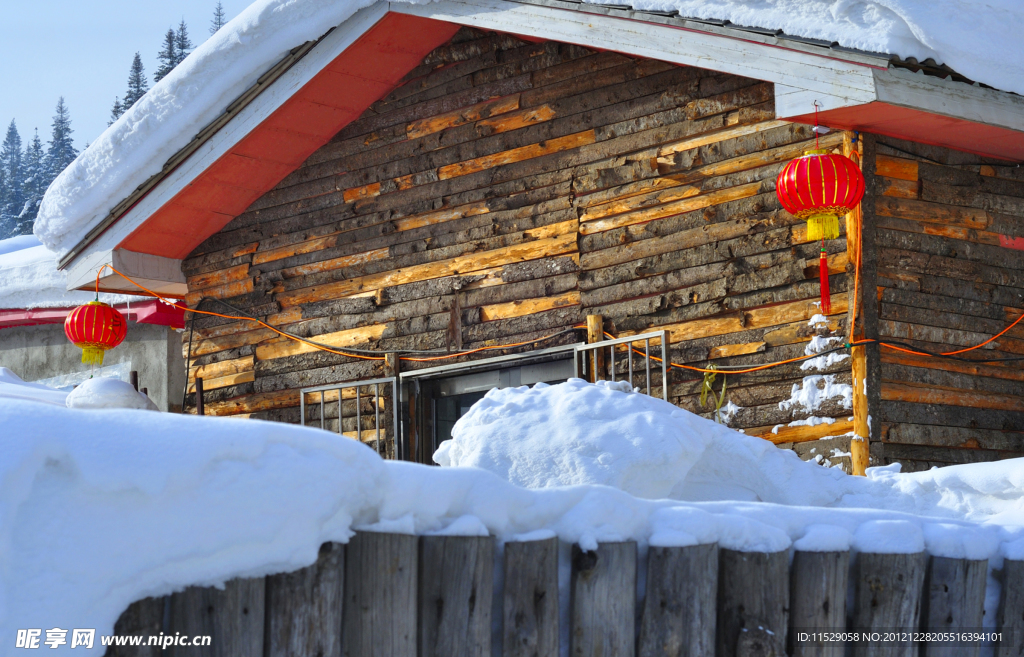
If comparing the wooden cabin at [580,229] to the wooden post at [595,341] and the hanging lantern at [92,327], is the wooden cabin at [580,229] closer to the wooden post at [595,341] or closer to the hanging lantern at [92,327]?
the wooden post at [595,341]

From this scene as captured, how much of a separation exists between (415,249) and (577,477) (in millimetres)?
4835

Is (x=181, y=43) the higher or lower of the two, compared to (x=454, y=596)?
higher

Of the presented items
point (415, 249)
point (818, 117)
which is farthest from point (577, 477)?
point (415, 249)

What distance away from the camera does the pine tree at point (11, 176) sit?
119 feet

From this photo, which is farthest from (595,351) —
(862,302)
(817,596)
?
(817,596)

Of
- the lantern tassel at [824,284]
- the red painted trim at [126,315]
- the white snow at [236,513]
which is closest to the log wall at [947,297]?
the lantern tassel at [824,284]

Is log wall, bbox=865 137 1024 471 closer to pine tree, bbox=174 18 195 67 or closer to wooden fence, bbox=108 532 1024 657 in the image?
wooden fence, bbox=108 532 1024 657

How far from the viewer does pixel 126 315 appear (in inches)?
523

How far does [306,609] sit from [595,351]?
5.32 metres

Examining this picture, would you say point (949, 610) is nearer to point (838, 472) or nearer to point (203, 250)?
point (838, 472)

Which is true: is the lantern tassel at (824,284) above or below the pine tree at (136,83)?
below

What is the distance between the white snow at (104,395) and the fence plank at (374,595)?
2.92 metres

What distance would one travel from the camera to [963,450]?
645 cm

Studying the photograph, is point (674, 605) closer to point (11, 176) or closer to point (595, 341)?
point (595, 341)
